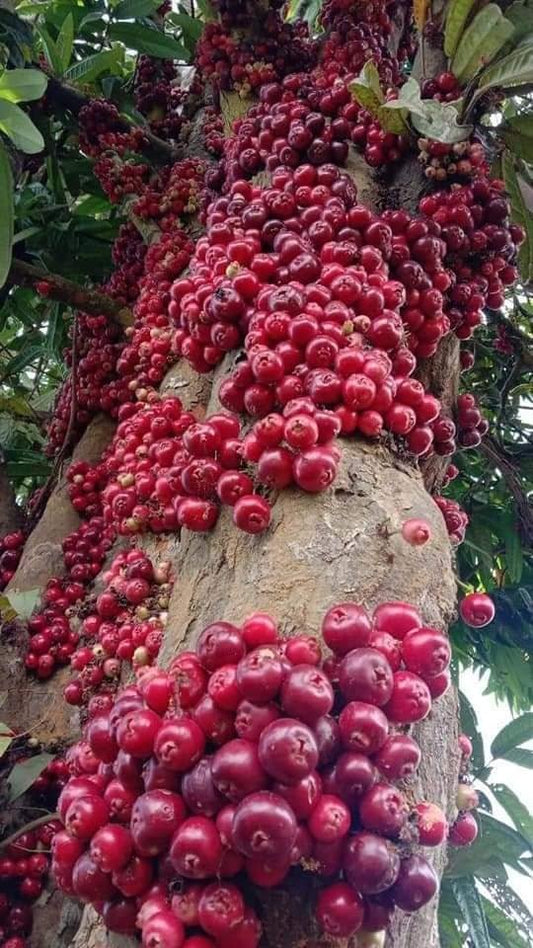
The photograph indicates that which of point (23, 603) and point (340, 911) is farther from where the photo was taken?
point (23, 603)

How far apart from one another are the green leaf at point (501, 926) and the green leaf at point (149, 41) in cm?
327

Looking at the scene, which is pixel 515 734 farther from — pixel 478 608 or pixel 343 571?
pixel 343 571

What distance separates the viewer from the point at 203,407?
207cm

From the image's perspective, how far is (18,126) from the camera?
1952mm

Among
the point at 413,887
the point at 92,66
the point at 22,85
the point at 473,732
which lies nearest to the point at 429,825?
the point at 413,887

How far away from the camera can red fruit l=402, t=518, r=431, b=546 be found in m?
1.24

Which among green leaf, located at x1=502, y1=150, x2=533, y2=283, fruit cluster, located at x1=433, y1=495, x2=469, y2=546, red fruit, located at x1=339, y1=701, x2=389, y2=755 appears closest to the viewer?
red fruit, located at x1=339, y1=701, x2=389, y2=755

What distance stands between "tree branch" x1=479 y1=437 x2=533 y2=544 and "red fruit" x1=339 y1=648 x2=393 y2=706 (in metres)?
1.90

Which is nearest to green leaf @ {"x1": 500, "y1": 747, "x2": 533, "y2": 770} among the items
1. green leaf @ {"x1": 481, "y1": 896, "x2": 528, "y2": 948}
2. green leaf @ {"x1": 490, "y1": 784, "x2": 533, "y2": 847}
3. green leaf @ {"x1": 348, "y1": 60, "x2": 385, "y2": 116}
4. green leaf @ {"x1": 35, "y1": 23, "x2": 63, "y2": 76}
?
green leaf @ {"x1": 490, "y1": 784, "x2": 533, "y2": 847}

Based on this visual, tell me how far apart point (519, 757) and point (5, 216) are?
2.32 metres

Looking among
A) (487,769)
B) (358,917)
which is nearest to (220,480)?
(358,917)

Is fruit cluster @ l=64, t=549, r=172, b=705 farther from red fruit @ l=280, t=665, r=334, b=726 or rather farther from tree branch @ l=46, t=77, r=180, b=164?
tree branch @ l=46, t=77, r=180, b=164

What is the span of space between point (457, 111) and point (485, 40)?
22cm

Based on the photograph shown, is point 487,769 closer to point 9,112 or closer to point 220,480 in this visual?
point 220,480
